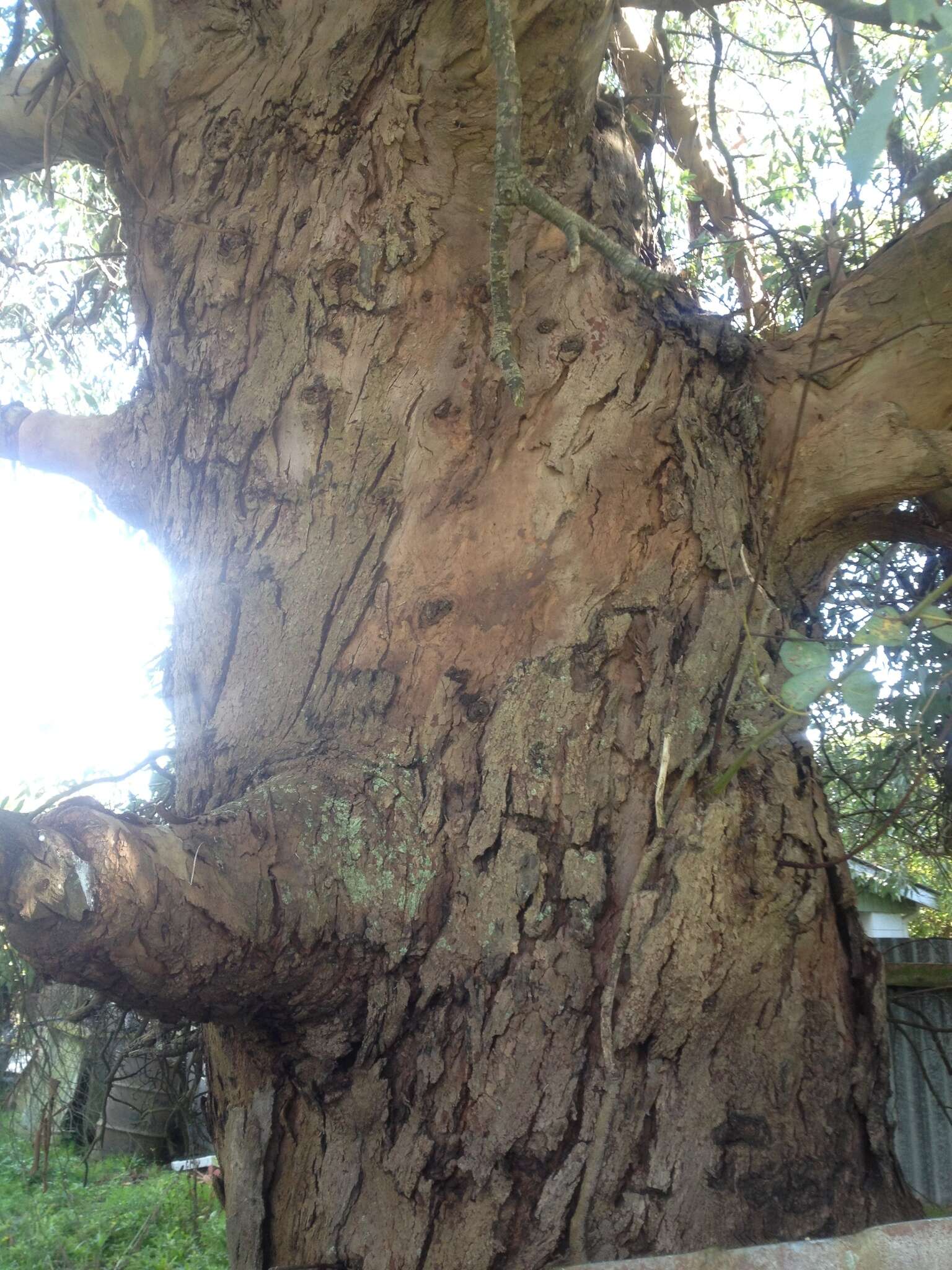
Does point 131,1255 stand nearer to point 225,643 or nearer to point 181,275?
point 225,643

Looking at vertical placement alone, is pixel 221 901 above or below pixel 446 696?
below

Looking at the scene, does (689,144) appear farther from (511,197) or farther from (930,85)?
(930,85)

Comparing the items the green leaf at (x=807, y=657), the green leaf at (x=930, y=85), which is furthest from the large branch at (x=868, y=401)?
the green leaf at (x=930, y=85)

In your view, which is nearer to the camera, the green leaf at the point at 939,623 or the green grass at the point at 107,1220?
the green leaf at the point at 939,623

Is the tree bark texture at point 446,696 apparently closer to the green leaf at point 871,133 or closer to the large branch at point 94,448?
the large branch at point 94,448

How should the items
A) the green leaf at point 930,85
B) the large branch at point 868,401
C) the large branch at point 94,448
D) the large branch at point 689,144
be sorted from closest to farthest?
1. the green leaf at point 930,85
2. the large branch at point 868,401
3. the large branch at point 94,448
4. the large branch at point 689,144

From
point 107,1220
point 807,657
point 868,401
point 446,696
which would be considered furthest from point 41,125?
A: point 107,1220

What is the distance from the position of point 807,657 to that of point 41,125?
308cm

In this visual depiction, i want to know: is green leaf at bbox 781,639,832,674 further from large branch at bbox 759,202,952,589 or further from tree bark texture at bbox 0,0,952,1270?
large branch at bbox 759,202,952,589

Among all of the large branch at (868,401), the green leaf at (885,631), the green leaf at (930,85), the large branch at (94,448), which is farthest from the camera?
the large branch at (94,448)

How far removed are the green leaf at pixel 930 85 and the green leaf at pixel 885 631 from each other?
60 centimetres

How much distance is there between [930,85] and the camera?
1.14 meters

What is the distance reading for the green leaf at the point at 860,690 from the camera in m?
1.36

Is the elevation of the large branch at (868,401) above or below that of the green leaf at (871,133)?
above
